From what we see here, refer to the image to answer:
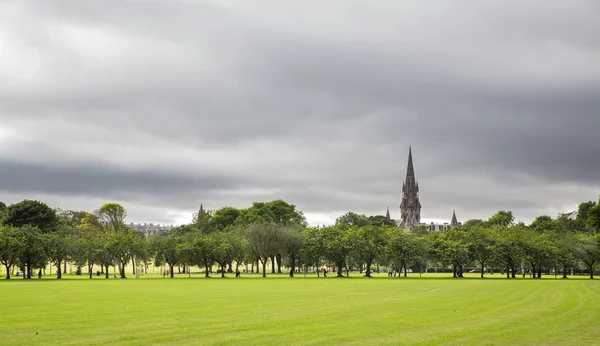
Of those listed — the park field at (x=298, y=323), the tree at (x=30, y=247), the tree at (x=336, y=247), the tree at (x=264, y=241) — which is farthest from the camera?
the tree at (x=264, y=241)

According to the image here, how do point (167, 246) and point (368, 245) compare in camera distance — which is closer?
point (368, 245)

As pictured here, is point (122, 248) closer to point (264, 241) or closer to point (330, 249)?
point (264, 241)

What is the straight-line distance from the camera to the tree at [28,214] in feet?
456

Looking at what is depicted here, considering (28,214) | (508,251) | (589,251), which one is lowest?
(589,251)

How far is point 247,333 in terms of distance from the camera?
24.7m

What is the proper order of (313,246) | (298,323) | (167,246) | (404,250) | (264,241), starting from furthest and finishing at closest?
1. (264,241)
2. (167,246)
3. (313,246)
4. (404,250)
5. (298,323)

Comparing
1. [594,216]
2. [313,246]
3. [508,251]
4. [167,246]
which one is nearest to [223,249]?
[167,246]

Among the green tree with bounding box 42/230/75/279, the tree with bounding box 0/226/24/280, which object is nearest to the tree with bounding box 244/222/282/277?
the green tree with bounding box 42/230/75/279

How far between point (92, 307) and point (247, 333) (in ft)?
57.6

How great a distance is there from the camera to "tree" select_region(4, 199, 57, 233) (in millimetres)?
139125

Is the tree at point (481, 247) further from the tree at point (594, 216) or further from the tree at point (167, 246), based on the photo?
the tree at point (167, 246)

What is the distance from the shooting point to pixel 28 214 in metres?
139

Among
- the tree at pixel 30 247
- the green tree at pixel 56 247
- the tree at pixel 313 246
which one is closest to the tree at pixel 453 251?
the tree at pixel 313 246

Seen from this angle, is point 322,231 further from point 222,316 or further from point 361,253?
point 222,316
